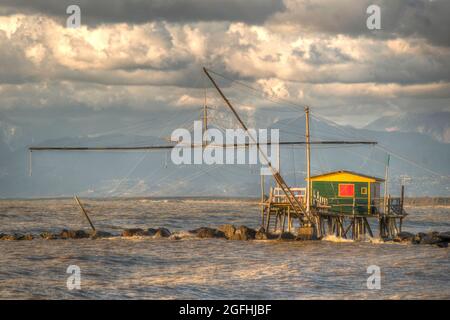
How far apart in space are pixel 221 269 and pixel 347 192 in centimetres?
2080

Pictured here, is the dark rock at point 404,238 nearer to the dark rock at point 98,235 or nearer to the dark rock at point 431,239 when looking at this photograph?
the dark rock at point 431,239

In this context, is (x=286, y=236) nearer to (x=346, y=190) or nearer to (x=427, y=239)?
(x=346, y=190)

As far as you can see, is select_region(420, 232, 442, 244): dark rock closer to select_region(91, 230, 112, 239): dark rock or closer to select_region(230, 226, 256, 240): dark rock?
select_region(230, 226, 256, 240): dark rock

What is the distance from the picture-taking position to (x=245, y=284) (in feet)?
131

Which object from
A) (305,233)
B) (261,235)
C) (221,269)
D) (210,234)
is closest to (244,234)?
(261,235)

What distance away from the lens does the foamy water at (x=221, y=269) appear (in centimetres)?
3784

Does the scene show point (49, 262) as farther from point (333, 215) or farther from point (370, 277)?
point (333, 215)

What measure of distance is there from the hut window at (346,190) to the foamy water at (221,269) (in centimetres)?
352

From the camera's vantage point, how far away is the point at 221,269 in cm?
4572

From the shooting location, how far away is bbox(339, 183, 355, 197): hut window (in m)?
63.8

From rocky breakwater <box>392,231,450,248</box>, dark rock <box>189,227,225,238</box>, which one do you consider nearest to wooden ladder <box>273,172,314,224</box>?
dark rock <box>189,227,225,238</box>

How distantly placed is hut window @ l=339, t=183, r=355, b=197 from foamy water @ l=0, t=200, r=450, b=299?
3522mm

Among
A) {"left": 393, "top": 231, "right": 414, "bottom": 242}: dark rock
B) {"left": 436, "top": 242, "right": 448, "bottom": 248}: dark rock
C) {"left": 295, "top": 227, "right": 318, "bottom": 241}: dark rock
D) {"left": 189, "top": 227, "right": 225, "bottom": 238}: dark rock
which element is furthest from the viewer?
{"left": 189, "top": 227, "right": 225, "bottom": 238}: dark rock
